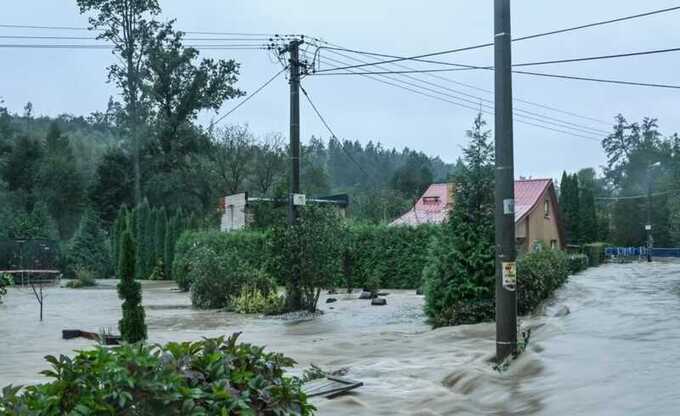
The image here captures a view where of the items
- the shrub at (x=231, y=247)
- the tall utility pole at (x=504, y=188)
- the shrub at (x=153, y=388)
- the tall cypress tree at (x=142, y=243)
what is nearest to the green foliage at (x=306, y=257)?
the tall utility pole at (x=504, y=188)

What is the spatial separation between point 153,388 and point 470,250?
1120cm

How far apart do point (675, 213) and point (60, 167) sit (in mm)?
40817

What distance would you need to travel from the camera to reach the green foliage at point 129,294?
12.5 m

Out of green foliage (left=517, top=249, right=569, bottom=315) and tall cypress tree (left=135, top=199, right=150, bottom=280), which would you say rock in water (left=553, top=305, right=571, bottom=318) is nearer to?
green foliage (left=517, top=249, right=569, bottom=315)

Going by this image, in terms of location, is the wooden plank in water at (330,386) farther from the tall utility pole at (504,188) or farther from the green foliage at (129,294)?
the green foliage at (129,294)

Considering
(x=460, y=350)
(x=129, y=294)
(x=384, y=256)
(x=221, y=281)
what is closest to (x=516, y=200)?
(x=384, y=256)

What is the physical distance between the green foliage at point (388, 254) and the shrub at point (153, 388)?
23.4 m

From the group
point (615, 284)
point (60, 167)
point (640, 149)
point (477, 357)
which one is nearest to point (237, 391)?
point (477, 357)

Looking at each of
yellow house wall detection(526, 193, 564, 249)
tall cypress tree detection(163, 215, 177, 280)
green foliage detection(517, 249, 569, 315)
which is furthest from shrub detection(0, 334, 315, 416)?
tall cypress tree detection(163, 215, 177, 280)

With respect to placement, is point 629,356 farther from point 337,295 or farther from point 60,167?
point 60,167

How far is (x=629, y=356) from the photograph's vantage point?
10102 millimetres

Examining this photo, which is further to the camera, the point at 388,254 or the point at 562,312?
the point at 388,254

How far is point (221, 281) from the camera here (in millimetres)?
21781

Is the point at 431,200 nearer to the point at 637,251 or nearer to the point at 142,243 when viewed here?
the point at 142,243
